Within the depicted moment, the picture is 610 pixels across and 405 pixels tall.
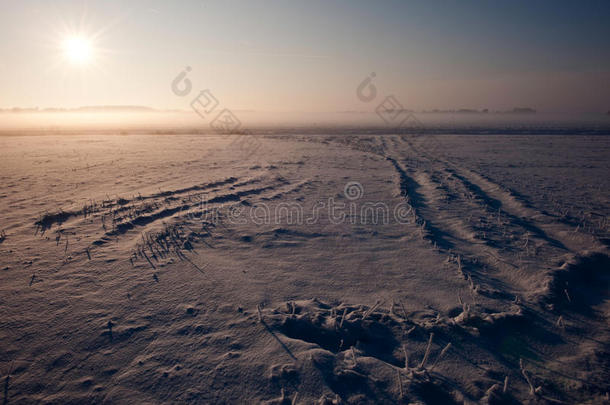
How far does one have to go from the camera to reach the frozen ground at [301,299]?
9.07 feet

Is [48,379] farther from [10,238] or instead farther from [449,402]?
[10,238]

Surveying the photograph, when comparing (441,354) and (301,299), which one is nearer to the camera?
(441,354)

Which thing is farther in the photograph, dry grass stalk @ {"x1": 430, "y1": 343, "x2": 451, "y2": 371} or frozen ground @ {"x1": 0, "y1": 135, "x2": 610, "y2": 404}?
dry grass stalk @ {"x1": 430, "y1": 343, "x2": 451, "y2": 371}

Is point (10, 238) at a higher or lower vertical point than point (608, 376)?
higher

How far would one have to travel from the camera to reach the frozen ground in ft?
9.07

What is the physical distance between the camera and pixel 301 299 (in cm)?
406

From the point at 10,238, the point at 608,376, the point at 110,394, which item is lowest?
the point at 608,376

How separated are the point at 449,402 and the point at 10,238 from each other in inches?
322

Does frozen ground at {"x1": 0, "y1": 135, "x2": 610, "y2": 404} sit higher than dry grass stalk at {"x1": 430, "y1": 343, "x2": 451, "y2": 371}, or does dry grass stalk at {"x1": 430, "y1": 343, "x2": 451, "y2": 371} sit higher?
frozen ground at {"x1": 0, "y1": 135, "x2": 610, "y2": 404}

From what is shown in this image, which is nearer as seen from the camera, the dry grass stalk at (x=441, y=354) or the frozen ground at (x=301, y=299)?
the frozen ground at (x=301, y=299)

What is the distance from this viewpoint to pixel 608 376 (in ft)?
9.40

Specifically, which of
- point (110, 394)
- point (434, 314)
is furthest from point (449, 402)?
point (110, 394)

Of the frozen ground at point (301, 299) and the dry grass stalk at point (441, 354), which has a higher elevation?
the frozen ground at point (301, 299)

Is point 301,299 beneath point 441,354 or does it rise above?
above
